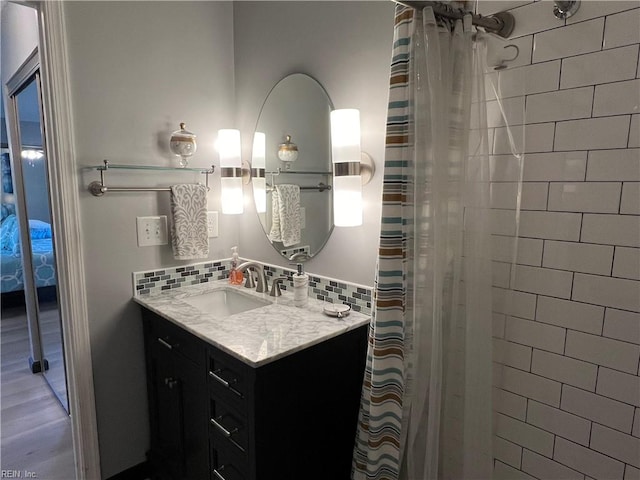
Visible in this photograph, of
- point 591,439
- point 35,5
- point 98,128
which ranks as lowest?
point 591,439

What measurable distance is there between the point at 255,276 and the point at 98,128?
Answer: 96cm

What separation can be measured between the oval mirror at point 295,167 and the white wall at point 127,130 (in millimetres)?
323

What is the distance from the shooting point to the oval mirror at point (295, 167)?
167cm

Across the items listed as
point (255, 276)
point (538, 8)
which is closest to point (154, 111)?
point (255, 276)

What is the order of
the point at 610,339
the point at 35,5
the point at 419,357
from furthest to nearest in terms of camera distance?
the point at 35,5 < the point at 419,357 < the point at 610,339

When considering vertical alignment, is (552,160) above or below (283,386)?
above

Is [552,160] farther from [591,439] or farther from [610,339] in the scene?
[591,439]

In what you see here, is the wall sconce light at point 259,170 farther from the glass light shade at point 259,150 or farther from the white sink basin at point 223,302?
the white sink basin at point 223,302

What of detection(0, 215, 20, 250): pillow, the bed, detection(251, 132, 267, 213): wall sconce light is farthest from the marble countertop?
detection(0, 215, 20, 250): pillow

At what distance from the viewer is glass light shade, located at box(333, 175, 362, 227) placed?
1428 mm

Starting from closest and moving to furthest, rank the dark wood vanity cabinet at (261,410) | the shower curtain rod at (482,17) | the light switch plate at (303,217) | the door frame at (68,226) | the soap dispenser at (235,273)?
the shower curtain rod at (482,17) < the dark wood vanity cabinet at (261,410) < the door frame at (68,226) < the light switch plate at (303,217) < the soap dispenser at (235,273)

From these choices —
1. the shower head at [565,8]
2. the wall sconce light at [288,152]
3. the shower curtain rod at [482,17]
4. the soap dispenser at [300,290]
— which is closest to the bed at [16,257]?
the wall sconce light at [288,152]

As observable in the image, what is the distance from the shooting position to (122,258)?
1.76 metres

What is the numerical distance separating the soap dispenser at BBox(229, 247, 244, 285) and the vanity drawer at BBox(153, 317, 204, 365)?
0.43 m
